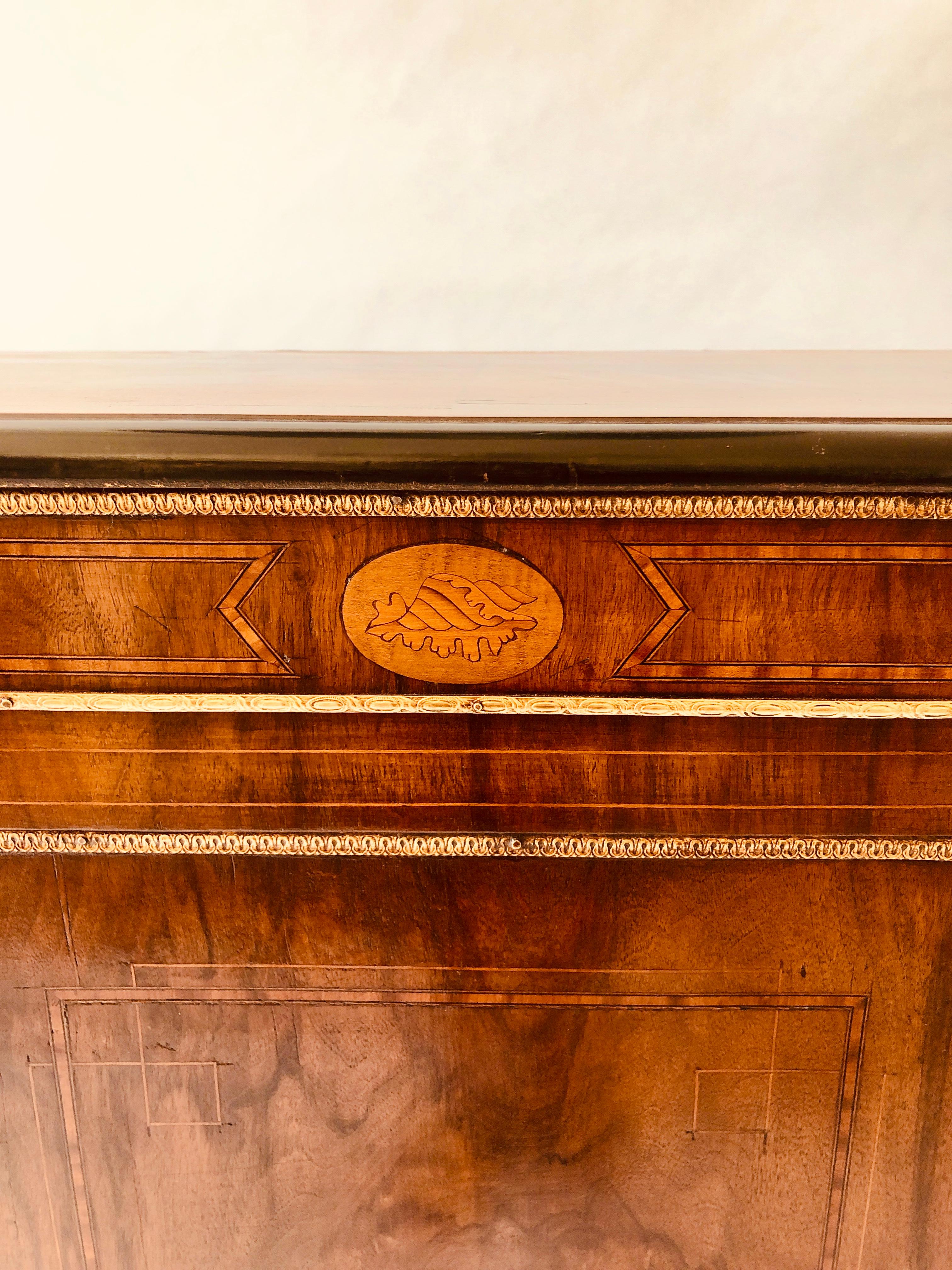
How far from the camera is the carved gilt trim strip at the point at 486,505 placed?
52 cm

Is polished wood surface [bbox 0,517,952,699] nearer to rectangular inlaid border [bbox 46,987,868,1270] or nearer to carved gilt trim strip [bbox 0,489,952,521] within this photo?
carved gilt trim strip [bbox 0,489,952,521]

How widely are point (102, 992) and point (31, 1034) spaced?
6cm

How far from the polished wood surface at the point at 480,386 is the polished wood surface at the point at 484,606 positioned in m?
0.07

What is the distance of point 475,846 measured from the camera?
0.61m

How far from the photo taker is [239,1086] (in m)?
0.65

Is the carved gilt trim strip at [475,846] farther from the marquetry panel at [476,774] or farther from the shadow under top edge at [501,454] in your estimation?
the shadow under top edge at [501,454]

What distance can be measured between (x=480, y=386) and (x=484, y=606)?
257 millimetres

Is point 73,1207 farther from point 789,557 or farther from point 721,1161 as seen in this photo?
point 789,557

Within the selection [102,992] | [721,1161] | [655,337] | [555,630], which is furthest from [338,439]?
[655,337]

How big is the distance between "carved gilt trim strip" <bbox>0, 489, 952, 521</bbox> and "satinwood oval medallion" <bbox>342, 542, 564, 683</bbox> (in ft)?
0.09

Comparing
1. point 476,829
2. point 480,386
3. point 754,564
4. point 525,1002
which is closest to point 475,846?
point 476,829

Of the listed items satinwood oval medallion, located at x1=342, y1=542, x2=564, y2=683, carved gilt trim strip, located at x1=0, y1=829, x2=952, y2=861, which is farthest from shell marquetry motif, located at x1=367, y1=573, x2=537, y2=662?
carved gilt trim strip, located at x1=0, y1=829, x2=952, y2=861

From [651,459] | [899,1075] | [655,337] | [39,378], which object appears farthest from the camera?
[655,337]

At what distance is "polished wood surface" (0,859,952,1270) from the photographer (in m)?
0.62
